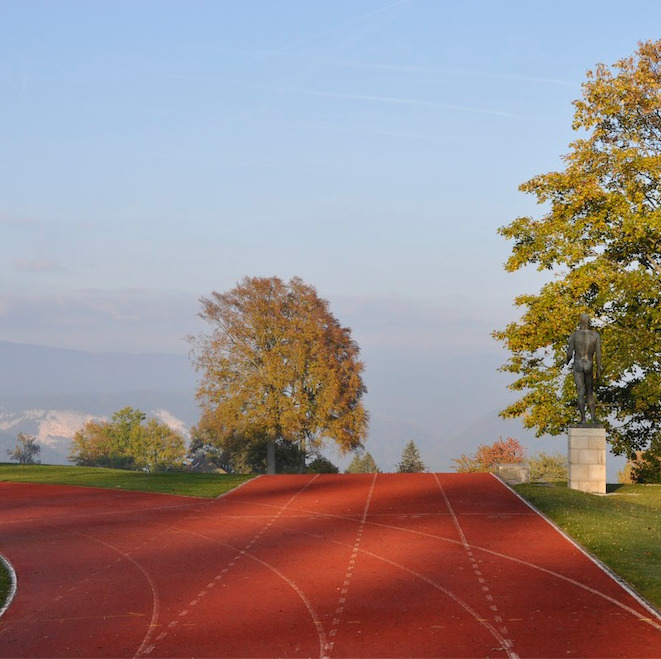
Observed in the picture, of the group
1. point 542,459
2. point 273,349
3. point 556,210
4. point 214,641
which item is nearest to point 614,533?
→ point 214,641

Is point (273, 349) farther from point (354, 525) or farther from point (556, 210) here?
point (354, 525)

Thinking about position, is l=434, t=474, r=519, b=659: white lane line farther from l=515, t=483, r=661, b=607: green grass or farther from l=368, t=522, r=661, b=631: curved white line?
l=515, t=483, r=661, b=607: green grass

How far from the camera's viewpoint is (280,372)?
192 feet

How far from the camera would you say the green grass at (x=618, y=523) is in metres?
16.2

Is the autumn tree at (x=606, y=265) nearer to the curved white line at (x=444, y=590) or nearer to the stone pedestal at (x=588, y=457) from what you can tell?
the stone pedestal at (x=588, y=457)

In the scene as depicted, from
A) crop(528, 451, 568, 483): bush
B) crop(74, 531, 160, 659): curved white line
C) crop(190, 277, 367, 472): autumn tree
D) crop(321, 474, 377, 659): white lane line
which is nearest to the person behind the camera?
crop(321, 474, 377, 659): white lane line

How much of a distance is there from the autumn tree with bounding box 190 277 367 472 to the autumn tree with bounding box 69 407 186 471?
50.6 meters

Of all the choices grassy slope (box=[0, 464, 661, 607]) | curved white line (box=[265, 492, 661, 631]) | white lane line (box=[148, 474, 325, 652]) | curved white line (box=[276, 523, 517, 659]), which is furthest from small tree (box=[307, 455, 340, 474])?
curved white line (box=[276, 523, 517, 659])

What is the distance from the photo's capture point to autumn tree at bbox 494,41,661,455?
3312 cm

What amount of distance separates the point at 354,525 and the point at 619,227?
18.6 metres

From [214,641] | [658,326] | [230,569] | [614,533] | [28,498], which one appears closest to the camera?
[214,641]

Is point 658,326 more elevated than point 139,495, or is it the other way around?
point 658,326

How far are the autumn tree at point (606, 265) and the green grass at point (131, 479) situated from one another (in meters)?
11.9

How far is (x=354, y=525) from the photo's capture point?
2159cm
